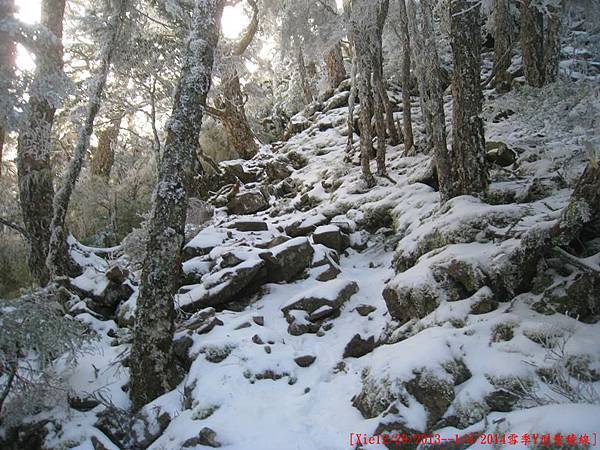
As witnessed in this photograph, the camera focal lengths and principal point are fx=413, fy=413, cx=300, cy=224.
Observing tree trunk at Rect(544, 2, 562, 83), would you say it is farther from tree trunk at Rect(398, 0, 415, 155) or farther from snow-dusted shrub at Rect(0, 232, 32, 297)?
snow-dusted shrub at Rect(0, 232, 32, 297)

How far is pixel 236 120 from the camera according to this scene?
16.7m

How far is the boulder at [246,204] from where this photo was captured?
42.0ft

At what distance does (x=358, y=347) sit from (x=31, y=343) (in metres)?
4.09

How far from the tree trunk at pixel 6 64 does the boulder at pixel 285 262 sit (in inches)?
178

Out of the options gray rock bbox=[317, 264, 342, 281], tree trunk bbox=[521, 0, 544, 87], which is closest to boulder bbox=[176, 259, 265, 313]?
gray rock bbox=[317, 264, 342, 281]

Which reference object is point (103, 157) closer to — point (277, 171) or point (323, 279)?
point (277, 171)

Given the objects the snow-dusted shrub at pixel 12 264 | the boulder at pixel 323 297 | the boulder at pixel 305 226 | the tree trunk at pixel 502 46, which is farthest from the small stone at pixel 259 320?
the tree trunk at pixel 502 46

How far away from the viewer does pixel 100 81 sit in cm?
863

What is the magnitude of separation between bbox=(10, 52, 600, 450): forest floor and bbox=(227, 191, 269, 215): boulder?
11.7ft

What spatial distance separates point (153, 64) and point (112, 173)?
5.97 m

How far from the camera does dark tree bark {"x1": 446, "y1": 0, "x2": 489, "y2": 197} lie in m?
6.74

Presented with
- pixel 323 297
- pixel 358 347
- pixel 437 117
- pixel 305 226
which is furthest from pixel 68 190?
pixel 437 117

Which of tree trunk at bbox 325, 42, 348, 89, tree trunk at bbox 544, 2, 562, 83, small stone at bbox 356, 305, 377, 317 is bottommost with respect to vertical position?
small stone at bbox 356, 305, 377, 317

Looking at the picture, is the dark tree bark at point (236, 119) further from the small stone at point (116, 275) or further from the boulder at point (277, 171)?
the small stone at point (116, 275)
